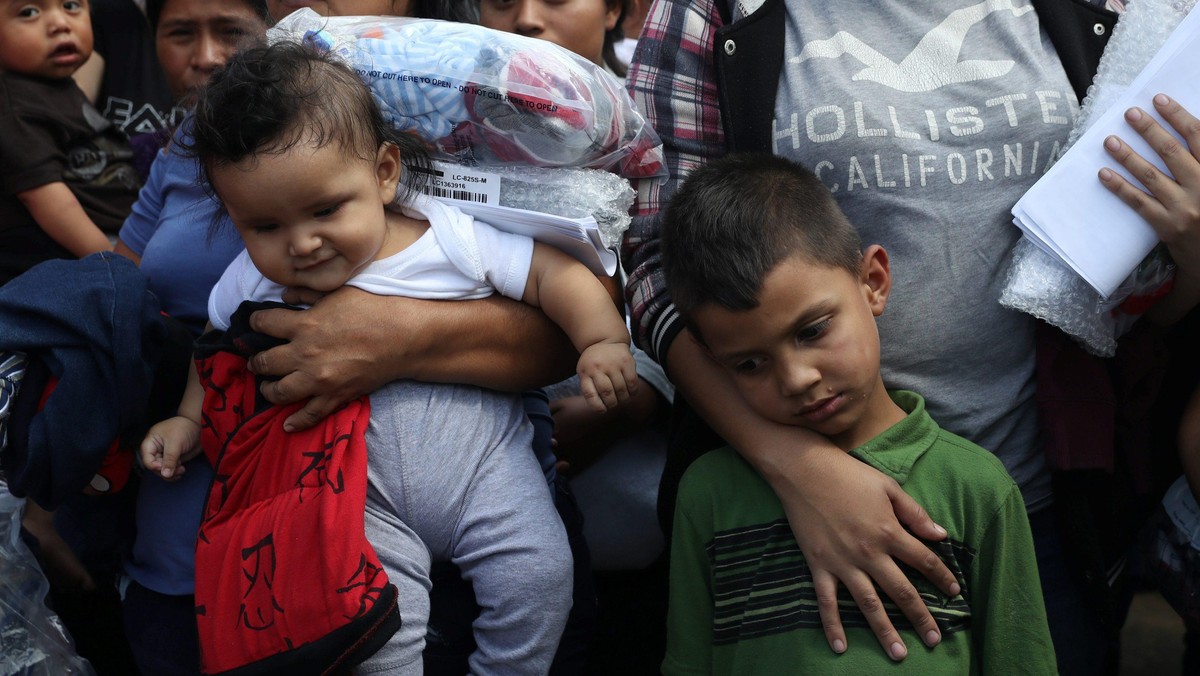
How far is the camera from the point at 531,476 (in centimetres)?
184

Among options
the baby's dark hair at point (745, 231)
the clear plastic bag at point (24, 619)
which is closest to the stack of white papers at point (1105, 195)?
the baby's dark hair at point (745, 231)

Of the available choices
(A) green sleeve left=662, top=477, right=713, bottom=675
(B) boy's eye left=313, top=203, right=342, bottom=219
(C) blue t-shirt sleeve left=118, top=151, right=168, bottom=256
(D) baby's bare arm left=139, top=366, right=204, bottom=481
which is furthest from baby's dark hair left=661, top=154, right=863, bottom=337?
(C) blue t-shirt sleeve left=118, top=151, right=168, bottom=256

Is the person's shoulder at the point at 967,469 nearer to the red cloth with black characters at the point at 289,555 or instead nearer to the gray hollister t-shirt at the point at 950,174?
the gray hollister t-shirt at the point at 950,174

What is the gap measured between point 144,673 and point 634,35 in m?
2.25

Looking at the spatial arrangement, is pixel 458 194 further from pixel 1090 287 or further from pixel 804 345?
pixel 1090 287

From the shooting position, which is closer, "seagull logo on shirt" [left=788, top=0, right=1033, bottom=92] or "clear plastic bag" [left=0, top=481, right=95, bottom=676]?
"seagull logo on shirt" [left=788, top=0, right=1033, bottom=92]

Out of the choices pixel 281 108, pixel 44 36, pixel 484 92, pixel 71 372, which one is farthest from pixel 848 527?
pixel 44 36

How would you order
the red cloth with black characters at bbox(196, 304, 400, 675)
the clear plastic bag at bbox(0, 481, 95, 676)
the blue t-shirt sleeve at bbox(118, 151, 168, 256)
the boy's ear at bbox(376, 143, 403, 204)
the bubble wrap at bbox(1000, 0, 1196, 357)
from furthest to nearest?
1. the blue t-shirt sleeve at bbox(118, 151, 168, 256)
2. the clear plastic bag at bbox(0, 481, 95, 676)
3. the boy's ear at bbox(376, 143, 403, 204)
4. the bubble wrap at bbox(1000, 0, 1196, 357)
5. the red cloth with black characters at bbox(196, 304, 400, 675)

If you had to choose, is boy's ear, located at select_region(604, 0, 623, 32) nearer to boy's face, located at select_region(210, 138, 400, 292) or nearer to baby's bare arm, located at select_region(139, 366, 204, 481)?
boy's face, located at select_region(210, 138, 400, 292)

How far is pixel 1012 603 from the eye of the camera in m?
1.61

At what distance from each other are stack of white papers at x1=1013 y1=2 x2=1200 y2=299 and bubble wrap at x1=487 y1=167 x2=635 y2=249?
0.72 m

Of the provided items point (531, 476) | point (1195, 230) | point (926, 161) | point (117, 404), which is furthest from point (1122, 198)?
point (117, 404)

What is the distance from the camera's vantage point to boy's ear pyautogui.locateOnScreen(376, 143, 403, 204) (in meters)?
1.80

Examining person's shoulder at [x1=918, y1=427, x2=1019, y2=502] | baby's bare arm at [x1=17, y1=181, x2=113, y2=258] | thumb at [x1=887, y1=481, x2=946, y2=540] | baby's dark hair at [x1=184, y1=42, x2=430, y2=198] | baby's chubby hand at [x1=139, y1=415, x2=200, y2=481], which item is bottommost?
baby's bare arm at [x1=17, y1=181, x2=113, y2=258]
